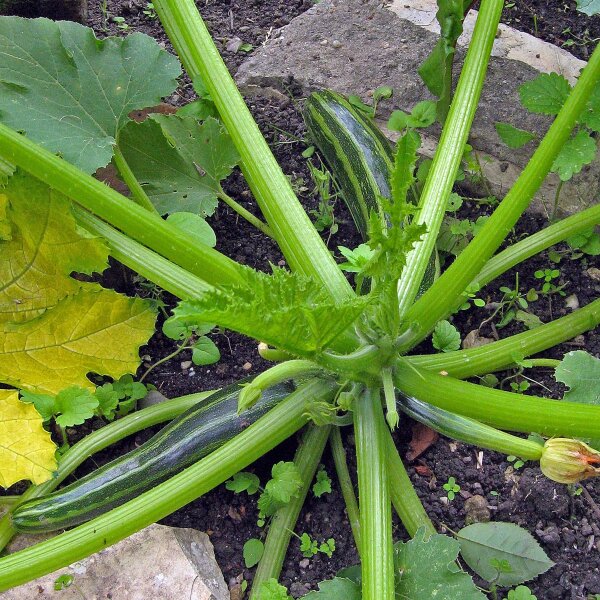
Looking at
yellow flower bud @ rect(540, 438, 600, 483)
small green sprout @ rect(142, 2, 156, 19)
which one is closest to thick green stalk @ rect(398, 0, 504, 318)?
yellow flower bud @ rect(540, 438, 600, 483)

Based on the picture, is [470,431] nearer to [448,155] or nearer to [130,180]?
[448,155]

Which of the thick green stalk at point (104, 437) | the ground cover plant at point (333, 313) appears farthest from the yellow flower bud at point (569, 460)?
the thick green stalk at point (104, 437)

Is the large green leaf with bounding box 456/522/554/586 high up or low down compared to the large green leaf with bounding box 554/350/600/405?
down

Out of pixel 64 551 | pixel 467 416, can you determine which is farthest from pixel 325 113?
pixel 64 551

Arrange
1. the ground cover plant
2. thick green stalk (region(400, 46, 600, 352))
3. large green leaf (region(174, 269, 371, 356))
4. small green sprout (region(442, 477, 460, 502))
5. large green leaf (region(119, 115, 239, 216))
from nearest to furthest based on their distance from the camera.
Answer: large green leaf (region(174, 269, 371, 356)) < the ground cover plant < thick green stalk (region(400, 46, 600, 352)) < small green sprout (region(442, 477, 460, 502)) < large green leaf (region(119, 115, 239, 216))

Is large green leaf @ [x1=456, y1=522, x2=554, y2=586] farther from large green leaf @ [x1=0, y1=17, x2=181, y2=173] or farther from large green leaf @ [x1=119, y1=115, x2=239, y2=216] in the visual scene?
large green leaf @ [x1=0, y1=17, x2=181, y2=173]

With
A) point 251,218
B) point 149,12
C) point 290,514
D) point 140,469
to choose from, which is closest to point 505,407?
point 290,514
